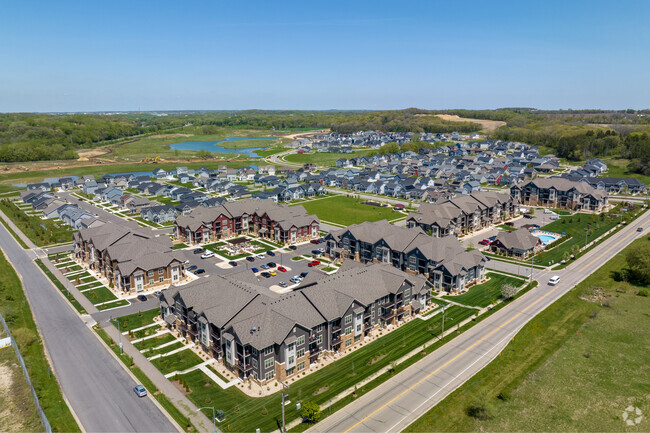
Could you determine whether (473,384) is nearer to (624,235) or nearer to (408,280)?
(408,280)

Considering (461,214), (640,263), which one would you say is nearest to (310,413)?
(640,263)

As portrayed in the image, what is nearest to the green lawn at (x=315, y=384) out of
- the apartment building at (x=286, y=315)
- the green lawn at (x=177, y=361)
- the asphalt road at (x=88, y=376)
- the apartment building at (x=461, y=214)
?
the green lawn at (x=177, y=361)

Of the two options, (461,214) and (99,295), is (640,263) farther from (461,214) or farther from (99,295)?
(99,295)

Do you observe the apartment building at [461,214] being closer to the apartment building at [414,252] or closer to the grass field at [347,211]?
the apartment building at [414,252]

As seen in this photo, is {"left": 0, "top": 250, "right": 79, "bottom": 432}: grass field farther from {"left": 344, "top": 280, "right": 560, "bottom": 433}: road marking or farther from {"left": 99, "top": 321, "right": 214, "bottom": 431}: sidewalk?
{"left": 344, "top": 280, "right": 560, "bottom": 433}: road marking

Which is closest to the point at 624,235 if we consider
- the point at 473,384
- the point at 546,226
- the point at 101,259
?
the point at 546,226

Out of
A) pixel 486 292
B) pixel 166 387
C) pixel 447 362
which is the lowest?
pixel 447 362
